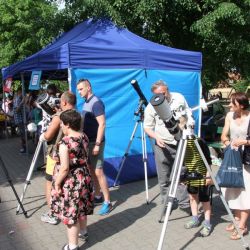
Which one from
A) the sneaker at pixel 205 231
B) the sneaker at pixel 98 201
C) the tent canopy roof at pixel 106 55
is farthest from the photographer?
the tent canopy roof at pixel 106 55

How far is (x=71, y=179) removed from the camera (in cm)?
383

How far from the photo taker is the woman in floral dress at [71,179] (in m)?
3.76

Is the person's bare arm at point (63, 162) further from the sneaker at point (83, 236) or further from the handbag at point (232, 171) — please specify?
the handbag at point (232, 171)

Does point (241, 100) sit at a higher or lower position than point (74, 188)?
higher

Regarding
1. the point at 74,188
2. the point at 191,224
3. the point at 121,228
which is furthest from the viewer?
the point at 121,228

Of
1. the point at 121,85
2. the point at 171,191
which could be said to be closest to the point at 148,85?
the point at 121,85

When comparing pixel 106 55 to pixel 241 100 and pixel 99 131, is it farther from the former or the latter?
Answer: pixel 241 100

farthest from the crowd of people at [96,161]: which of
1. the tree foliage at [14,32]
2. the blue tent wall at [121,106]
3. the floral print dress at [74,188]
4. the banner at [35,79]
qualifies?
the tree foliage at [14,32]

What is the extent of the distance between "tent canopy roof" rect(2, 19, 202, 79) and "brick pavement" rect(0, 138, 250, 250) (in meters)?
2.09

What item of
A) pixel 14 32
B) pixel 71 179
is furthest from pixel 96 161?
pixel 14 32

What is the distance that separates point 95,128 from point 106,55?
5.40 feet

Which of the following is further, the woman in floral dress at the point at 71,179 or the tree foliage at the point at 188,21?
the tree foliage at the point at 188,21

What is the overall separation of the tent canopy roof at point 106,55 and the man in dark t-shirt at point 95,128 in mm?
1059

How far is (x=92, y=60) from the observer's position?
6.20 metres
